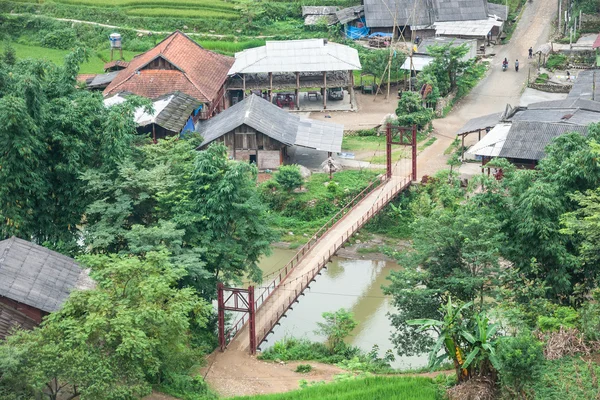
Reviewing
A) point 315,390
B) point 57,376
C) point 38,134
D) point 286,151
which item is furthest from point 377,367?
point 286,151

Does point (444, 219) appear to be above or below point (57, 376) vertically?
above

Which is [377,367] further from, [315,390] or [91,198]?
[91,198]

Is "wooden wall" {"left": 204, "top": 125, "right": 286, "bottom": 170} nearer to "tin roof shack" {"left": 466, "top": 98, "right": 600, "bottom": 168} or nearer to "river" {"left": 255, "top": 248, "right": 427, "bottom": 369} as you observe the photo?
"river" {"left": 255, "top": 248, "right": 427, "bottom": 369}

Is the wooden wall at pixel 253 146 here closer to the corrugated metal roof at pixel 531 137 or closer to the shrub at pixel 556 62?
the corrugated metal roof at pixel 531 137

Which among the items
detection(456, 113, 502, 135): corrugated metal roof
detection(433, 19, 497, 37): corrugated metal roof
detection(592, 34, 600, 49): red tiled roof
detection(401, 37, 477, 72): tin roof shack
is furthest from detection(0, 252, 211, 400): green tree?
detection(433, 19, 497, 37): corrugated metal roof

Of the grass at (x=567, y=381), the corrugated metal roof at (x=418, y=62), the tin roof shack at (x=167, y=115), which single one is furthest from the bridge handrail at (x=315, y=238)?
the corrugated metal roof at (x=418, y=62)

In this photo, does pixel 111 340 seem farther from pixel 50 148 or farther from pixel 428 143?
pixel 428 143
